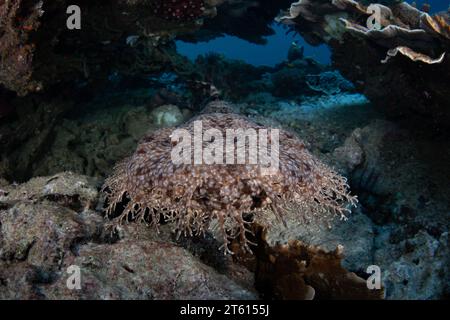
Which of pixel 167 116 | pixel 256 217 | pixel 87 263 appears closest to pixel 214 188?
pixel 256 217

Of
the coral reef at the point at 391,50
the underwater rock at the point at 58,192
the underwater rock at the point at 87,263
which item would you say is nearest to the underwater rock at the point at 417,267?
the underwater rock at the point at 87,263

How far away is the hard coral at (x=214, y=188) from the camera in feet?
8.49

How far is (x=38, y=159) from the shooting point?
19.7ft

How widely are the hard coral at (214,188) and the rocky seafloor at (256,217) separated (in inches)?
11.0

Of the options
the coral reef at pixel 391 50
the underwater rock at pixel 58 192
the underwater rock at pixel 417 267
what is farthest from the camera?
the coral reef at pixel 391 50

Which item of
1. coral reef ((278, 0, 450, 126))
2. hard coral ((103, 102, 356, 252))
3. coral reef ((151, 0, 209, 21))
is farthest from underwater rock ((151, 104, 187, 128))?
hard coral ((103, 102, 356, 252))

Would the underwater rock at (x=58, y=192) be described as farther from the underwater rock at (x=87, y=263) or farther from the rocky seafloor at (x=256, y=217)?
the underwater rock at (x=87, y=263)

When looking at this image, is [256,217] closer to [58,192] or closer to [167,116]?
[58,192]

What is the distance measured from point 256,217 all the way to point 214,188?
2.55 ft

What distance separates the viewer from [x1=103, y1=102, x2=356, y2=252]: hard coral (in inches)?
102

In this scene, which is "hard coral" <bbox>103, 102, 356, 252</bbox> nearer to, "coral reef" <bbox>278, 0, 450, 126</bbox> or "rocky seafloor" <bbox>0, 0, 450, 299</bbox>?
"rocky seafloor" <bbox>0, 0, 450, 299</bbox>

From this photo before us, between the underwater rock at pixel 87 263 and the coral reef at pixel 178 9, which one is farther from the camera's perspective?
the coral reef at pixel 178 9

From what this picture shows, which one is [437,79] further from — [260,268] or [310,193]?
[260,268]

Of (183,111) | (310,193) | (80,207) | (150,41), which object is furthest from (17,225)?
(150,41)
